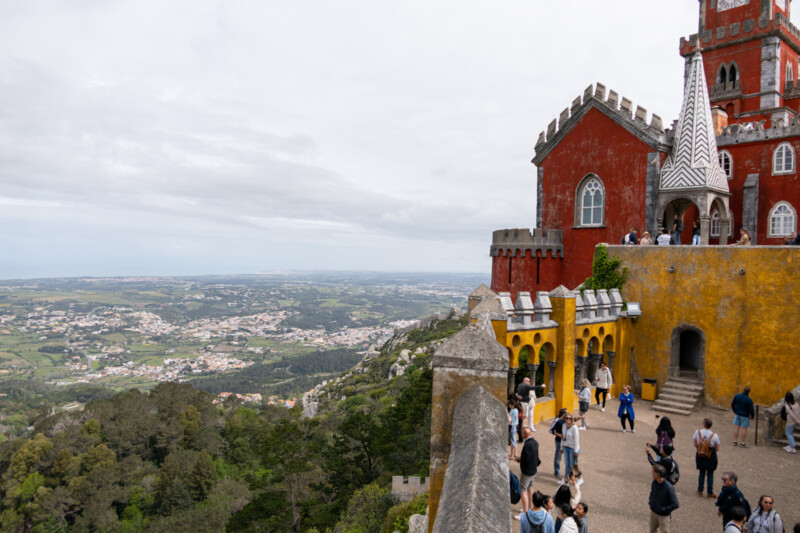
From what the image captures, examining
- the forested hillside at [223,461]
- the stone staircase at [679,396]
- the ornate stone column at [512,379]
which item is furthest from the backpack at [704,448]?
the forested hillside at [223,461]

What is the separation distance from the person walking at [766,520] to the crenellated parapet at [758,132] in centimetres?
2001

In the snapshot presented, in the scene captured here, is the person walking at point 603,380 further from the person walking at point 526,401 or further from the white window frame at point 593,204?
the white window frame at point 593,204

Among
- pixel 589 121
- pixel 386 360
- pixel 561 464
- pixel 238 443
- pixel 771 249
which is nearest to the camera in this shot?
pixel 561 464

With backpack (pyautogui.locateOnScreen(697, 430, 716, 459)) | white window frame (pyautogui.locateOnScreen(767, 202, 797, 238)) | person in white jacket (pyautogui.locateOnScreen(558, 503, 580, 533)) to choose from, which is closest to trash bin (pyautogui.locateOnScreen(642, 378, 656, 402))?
backpack (pyautogui.locateOnScreen(697, 430, 716, 459))

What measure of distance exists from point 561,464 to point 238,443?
62.4 m

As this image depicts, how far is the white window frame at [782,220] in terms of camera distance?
20.0 metres

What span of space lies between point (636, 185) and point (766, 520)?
16.8 meters

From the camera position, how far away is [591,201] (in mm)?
22141

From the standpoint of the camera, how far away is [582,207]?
22406 mm

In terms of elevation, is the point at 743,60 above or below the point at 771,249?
above

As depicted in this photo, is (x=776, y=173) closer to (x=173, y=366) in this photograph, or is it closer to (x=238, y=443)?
(x=238, y=443)

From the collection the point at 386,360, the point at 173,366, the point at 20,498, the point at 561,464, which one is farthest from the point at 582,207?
the point at 173,366

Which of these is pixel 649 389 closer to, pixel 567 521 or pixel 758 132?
pixel 567 521

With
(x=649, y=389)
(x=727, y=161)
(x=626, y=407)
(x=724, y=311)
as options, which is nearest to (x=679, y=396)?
(x=649, y=389)
